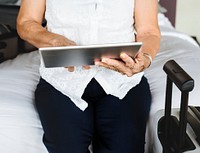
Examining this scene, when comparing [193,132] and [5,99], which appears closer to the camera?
[193,132]

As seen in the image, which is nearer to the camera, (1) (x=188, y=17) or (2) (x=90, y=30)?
(2) (x=90, y=30)

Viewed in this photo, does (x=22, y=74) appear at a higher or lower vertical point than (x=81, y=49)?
lower

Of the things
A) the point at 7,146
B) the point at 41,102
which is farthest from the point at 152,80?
the point at 7,146

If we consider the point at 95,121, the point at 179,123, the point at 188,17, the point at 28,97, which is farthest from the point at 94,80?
the point at 188,17

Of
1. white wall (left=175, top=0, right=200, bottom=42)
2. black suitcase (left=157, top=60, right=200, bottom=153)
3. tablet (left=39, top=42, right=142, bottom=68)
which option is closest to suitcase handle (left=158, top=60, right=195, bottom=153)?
black suitcase (left=157, top=60, right=200, bottom=153)

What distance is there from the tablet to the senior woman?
0.08 feet

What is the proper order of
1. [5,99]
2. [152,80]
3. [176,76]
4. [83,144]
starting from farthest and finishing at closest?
[152,80] < [5,99] < [83,144] < [176,76]

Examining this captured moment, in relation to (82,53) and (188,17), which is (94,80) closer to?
(82,53)

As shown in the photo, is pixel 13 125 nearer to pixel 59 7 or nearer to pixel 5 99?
pixel 5 99

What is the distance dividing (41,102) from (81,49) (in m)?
0.30

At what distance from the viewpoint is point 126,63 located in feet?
3.18

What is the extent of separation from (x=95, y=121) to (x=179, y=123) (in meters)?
0.32

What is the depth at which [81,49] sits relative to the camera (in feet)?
2.84

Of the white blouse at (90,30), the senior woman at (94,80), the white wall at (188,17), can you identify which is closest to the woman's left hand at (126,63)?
the senior woman at (94,80)
